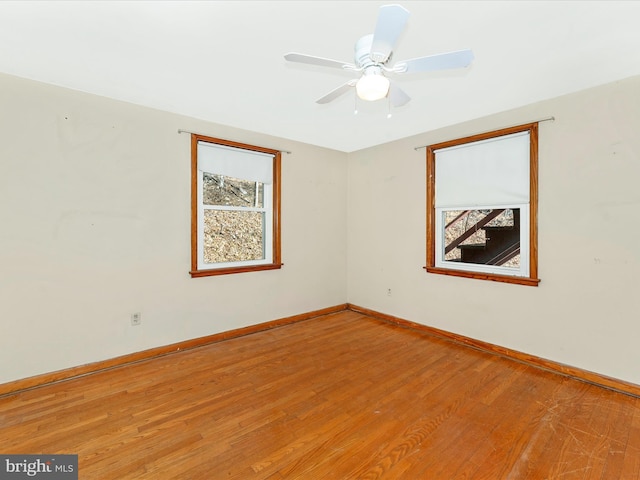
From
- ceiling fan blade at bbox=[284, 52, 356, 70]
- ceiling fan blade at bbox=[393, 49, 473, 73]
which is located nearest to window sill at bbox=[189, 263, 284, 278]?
ceiling fan blade at bbox=[284, 52, 356, 70]

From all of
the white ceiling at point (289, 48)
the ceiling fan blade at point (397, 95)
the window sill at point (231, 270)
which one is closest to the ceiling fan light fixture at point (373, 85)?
the ceiling fan blade at point (397, 95)

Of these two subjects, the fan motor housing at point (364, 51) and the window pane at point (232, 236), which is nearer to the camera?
the fan motor housing at point (364, 51)

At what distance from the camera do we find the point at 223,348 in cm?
330

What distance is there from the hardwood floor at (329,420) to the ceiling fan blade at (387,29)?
2215mm

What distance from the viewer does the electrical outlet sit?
9.69ft

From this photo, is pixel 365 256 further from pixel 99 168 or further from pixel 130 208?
pixel 99 168

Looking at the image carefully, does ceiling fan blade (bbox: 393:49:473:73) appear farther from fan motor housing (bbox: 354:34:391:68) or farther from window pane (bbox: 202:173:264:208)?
window pane (bbox: 202:173:264:208)

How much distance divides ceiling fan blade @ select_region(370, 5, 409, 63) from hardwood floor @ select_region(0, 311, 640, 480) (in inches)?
87.2

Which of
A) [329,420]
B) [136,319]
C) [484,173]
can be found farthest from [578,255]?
[136,319]

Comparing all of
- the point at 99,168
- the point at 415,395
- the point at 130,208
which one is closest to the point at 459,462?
the point at 415,395

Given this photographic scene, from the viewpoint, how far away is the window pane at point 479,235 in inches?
146

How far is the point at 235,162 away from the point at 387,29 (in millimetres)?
2590

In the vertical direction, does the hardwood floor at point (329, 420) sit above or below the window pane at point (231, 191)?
below

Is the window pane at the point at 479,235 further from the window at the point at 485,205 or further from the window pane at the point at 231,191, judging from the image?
the window pane at the point at 231,191
